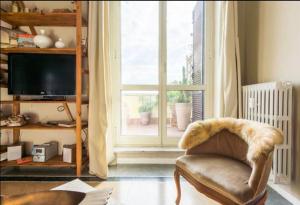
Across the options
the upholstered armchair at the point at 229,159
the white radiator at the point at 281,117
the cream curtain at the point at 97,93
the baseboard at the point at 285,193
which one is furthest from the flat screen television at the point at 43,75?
the baseboard at the point at 285,193

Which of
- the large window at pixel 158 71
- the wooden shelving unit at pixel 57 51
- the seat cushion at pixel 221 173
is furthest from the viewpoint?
the large window at pixel 158 71

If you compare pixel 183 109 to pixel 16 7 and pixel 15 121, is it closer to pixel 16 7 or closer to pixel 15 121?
pixel 15 121

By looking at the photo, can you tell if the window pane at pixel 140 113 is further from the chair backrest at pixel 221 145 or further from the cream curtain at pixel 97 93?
the chair backrest at pixel 221 145

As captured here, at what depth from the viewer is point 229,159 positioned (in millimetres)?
1706

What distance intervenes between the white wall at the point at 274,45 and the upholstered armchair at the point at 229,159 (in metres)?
0.58

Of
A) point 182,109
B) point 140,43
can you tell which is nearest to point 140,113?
point 182,109

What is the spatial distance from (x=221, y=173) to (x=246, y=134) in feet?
1.26

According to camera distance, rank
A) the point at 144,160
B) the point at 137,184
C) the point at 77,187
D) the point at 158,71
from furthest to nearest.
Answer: the point at 158,71 → the point at 144,160 → the point at 137,184 → the point at 77,187

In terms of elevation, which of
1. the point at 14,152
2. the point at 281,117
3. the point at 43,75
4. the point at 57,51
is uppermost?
the point at 57,51

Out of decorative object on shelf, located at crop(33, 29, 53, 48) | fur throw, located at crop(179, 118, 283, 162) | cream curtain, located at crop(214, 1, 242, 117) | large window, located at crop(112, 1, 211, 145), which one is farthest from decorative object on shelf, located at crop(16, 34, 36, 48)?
cream curtain, located at crop(214, 1, 242, 117)

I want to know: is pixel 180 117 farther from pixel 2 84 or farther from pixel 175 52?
pixel 2 84

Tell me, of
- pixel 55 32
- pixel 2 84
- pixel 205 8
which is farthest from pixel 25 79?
pixel 205 8

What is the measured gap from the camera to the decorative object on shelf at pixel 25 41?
2.45 metres

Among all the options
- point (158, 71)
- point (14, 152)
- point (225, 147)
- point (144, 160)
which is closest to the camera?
point (225, 147)
